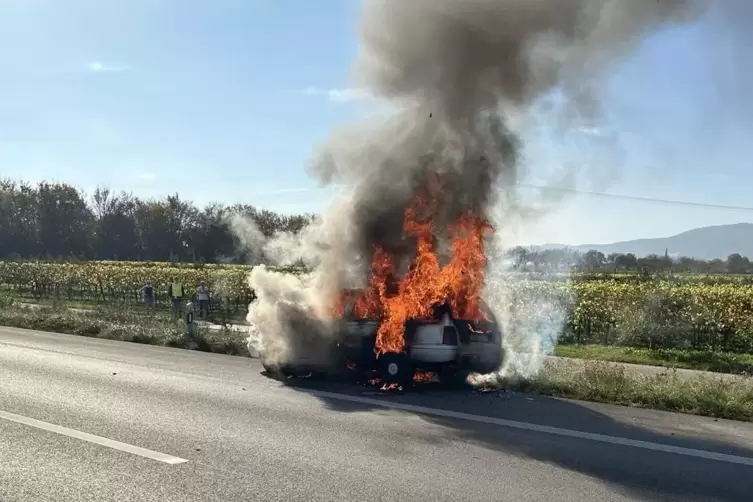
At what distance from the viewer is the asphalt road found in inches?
193

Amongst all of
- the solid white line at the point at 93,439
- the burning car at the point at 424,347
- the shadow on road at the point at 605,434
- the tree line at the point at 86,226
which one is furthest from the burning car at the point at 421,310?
the tree line at the point at 86,226

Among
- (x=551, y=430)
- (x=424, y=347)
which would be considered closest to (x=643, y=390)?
(x=551, y=430)

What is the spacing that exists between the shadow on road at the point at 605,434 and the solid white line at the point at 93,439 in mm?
2435

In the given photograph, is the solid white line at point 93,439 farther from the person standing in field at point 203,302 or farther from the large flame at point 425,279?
the person standing in field at point 203,302

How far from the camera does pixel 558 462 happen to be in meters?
5.64

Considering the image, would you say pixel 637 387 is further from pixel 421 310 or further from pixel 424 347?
pixel 421 310

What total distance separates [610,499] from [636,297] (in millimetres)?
12363

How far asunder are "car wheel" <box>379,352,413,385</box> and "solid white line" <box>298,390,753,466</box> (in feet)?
2.47

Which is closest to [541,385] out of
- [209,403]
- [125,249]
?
[209,403]

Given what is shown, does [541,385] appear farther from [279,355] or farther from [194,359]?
[194,359]

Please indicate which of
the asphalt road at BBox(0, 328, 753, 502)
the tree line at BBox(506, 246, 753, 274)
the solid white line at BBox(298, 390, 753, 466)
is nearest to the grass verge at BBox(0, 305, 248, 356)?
the asphalt road at BBox(0, 328, 753, 502)

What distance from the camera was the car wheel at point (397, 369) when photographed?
29.7ft

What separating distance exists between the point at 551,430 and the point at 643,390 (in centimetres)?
218

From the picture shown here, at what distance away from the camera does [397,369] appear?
9070 mm
